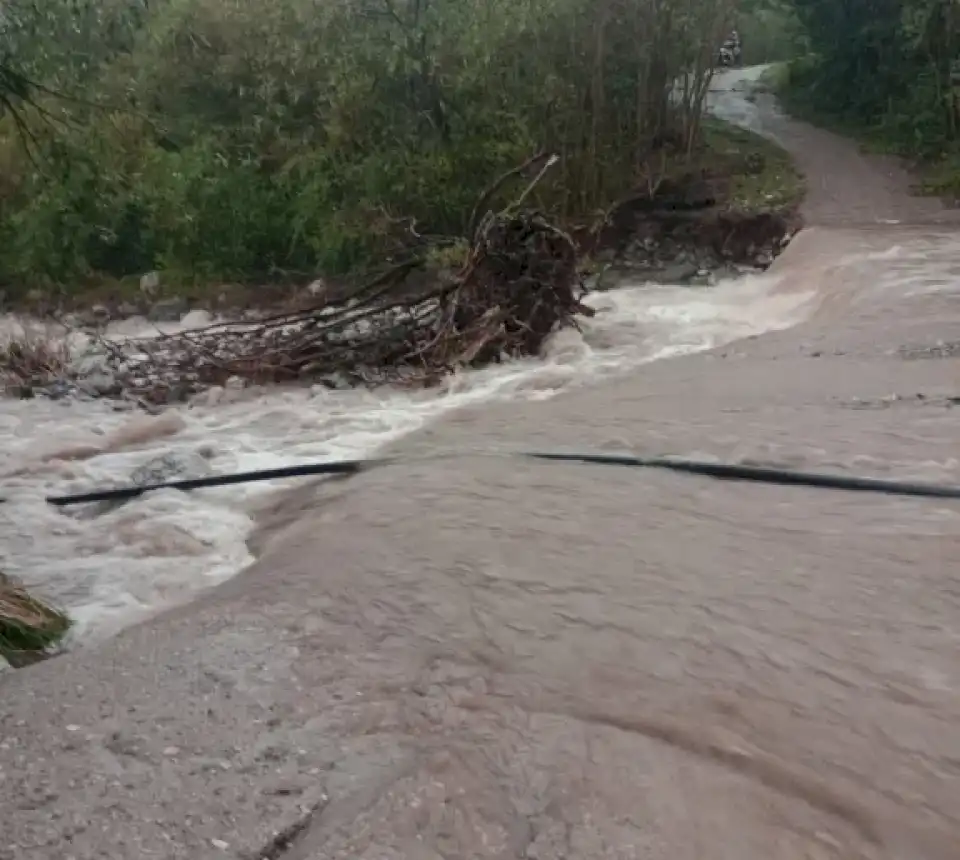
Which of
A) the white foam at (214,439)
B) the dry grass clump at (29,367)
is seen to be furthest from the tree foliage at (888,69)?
the dry grass clump at (29,367)

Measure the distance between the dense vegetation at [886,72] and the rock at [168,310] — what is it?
11894mm

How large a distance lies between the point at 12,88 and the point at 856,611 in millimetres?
4711

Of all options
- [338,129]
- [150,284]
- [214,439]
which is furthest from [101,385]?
[338,129]

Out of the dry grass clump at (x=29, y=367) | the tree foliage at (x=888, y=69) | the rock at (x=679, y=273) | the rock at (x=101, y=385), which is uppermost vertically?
the tree foliage at (x=888, y=69)

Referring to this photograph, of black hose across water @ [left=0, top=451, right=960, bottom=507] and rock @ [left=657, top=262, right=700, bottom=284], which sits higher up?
black hose across water @ [left=0, top=451, right=960, bottom=507]

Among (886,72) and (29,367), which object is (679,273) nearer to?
(29,367)

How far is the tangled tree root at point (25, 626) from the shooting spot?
15.1 feet

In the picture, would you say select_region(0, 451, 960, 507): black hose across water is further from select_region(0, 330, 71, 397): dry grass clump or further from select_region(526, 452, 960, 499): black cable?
select_region(0, 330, 71, 397): dry grass clump

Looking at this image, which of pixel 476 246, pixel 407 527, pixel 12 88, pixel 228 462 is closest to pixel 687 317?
pixel 476 246

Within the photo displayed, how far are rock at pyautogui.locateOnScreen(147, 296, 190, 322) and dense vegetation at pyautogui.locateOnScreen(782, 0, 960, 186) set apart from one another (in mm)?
11894

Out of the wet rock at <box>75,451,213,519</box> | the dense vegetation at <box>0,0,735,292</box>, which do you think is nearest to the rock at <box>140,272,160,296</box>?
the dense vegetation at <box>0,0,735,292</box>

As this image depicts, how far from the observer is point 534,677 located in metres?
4.06

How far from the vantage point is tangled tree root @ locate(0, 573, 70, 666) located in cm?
461

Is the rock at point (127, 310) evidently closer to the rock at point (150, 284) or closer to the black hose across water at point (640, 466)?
the rock at point (150, 284)
